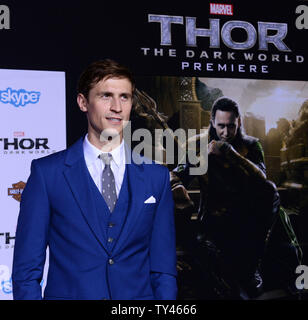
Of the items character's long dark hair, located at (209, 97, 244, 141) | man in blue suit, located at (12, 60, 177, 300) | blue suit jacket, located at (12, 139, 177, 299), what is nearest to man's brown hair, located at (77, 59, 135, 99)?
man in blue suit, located at (12, 60, 177, 300)

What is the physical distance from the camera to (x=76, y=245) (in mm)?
1618

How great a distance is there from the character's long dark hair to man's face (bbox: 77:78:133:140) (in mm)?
1931

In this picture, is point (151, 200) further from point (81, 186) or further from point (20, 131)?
point (20, 131)

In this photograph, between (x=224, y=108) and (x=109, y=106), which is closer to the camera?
(x=109, y=106)

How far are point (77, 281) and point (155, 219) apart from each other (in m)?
0.38

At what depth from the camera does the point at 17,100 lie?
3.21 m

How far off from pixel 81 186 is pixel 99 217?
138 mm

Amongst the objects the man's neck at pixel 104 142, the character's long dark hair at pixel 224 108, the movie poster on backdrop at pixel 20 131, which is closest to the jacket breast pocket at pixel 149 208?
the man's neck at pixel 104 142

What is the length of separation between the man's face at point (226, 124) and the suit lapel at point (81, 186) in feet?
6.74

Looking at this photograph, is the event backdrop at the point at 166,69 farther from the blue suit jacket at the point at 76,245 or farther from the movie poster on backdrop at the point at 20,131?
the blue suit jacket at the point at 76,245

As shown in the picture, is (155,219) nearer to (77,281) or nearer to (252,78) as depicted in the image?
(77,281)

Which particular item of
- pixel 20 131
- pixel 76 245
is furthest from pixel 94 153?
pixel 20 131

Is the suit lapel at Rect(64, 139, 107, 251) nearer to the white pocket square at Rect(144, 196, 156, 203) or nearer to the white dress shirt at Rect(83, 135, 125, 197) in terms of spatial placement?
the white dress shirt at Rect(83, 135, 125, 197)

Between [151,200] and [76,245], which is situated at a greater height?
[151,200]
